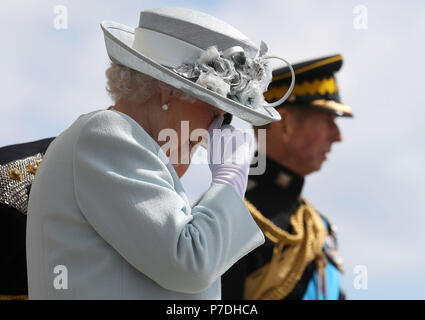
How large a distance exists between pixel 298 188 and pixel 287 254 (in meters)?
0.53

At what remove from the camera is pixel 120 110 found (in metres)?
3.08

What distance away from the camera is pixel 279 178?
6.20 metres

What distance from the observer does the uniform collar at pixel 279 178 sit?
6172 millimetres

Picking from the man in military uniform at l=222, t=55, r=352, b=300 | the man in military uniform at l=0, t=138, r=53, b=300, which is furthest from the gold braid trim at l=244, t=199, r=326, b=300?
the man in military uniform at l=0, t=138, r=53, b=300

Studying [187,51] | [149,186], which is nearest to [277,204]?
[187,51]

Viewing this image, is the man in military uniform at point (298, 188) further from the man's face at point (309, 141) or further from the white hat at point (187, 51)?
the white hat at point (187, 51)

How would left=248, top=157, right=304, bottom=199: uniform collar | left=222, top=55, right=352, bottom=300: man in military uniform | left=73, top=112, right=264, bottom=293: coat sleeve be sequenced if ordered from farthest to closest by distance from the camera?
left=248, top=157, right=304, bottom=199: uniform collar
left=222, top=55, right=352, bottom=300: man in military uniform
left=73, top=112, right=264, bottom=293: coat sleeve

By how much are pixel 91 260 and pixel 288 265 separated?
3.26m

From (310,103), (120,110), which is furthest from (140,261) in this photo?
(310,103)

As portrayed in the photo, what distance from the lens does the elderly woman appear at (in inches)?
106

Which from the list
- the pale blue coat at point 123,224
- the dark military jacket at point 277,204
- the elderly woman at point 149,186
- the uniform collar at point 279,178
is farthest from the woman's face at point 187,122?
the uniform collar at point 279,178

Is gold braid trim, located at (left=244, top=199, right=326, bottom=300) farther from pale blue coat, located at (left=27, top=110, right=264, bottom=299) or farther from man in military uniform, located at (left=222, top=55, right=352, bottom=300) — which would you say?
pale blue coat, located at (left=27, top=110, right=264, bottom=299)

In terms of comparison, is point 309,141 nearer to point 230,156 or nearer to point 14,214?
point 14,214
